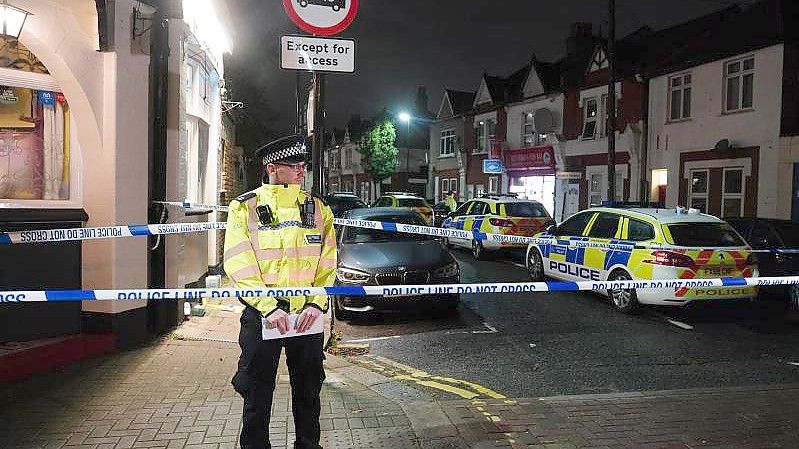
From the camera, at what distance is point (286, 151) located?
3.58 m

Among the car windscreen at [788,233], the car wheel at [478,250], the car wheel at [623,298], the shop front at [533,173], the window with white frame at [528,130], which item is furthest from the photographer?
the window with white frame at [528,130]

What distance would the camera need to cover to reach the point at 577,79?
86.1 ft

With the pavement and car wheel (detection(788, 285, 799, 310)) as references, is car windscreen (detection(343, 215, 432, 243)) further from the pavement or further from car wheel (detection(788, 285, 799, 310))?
car wheel (detection(788, 285, 799, 310))

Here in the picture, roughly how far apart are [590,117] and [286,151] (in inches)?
928

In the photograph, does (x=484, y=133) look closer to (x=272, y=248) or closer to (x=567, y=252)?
(x=567, y=252)

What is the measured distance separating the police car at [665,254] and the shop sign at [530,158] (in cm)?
1753

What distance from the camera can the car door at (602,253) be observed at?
9242 mm

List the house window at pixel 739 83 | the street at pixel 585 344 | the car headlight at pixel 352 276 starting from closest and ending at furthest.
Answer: the street at pixel 585 344, the car headlight at pixel 352 276, the house window at pixel 739 83

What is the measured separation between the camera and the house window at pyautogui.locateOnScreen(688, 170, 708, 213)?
19.2 m

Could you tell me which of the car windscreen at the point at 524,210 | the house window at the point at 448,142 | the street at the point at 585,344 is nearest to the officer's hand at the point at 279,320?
the street at the point at 585,344

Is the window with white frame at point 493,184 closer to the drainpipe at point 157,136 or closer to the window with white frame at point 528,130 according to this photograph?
the window with white frame at point 528,130

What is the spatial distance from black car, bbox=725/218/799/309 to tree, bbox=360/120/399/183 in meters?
37.7

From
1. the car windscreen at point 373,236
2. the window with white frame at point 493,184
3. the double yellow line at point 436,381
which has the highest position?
the window with white frame at point 493,184

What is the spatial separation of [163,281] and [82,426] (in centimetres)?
262
